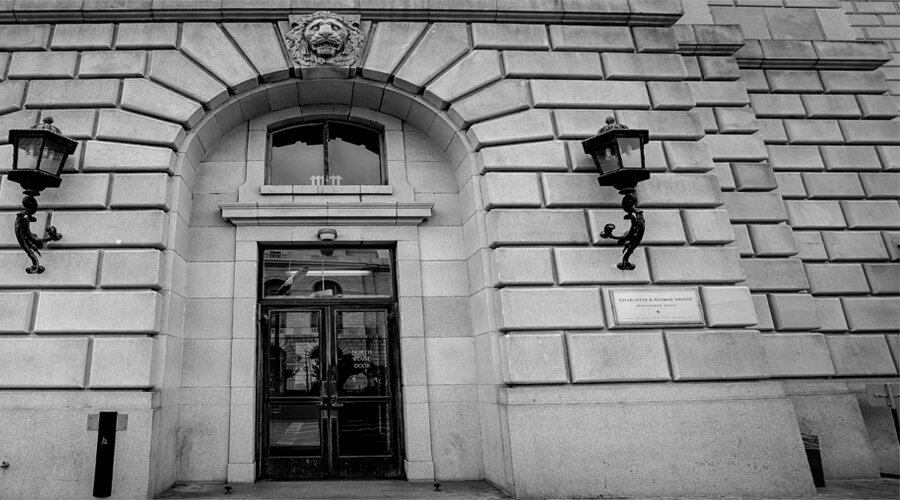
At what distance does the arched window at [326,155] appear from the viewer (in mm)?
9086

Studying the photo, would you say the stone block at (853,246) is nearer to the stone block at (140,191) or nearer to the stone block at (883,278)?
the stone block at (883,278)

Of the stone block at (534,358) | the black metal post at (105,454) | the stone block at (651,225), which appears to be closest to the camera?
the black metal post at (105,454)

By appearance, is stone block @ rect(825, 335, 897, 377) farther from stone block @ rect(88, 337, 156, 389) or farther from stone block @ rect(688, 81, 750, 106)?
stone block @ rect(88, 337, 156, 389)

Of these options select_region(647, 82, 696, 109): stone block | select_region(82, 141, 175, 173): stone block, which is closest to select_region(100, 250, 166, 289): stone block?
select_region(82, 141, 175, 173): stone block

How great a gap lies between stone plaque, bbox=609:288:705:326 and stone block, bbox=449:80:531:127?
3.48 m

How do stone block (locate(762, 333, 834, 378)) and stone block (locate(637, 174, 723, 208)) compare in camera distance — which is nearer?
stone block (locate(637, 174, 723, 208))

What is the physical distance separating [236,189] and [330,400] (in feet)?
13.1

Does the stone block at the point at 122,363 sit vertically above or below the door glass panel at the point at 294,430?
above

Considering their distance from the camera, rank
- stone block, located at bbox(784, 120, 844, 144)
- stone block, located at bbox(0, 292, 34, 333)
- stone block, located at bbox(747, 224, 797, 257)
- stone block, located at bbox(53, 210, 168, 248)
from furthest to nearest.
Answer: stone block, located at bbox(784, 120, 844, 144)
stone block, located at bbox(747, 224, 797, 257)
stone block, located at bbox(53, 210, 168, 248)
stone block, located at bbox(0, 292, 34, 333)

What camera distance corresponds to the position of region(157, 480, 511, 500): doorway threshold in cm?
685

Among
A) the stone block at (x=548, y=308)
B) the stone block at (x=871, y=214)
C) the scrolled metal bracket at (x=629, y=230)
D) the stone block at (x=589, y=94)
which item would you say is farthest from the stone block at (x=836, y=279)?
the stone block at (x=548, y=308)

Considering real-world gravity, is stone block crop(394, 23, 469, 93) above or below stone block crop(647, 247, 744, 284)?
above

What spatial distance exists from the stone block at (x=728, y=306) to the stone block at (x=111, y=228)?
8.38 m

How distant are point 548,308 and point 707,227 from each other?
305 cm
